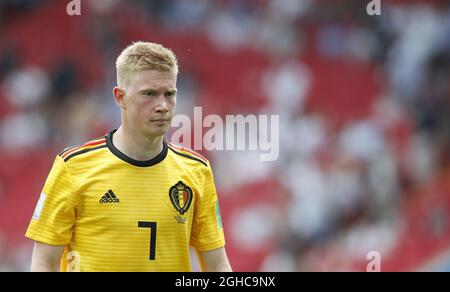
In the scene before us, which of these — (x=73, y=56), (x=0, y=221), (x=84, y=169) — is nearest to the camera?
(x=84, y=169)

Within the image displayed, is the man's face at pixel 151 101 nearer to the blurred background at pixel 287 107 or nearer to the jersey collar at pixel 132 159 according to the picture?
the jersey collar at pixel 132 159

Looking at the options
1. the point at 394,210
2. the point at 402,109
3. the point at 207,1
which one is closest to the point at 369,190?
the point at 394,210

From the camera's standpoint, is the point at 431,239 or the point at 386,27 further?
the point at 386,27

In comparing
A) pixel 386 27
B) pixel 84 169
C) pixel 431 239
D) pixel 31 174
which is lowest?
pixel 84 169

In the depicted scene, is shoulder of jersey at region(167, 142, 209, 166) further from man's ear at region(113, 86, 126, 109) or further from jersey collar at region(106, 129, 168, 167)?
man's ear at region(113, 86, 126, 109)

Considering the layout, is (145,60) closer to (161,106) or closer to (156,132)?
(161,106)

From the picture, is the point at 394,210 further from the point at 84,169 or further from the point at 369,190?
the point at 84,169

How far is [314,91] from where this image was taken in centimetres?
1266

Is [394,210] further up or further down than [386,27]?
further down

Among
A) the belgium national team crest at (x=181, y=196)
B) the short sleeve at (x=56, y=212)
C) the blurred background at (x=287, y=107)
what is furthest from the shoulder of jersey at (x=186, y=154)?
the blurred background at (x=287, y=107)

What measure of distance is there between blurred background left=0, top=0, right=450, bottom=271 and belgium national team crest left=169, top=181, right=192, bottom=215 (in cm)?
684

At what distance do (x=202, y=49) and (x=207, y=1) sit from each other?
706 mm

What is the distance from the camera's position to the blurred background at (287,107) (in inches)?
448

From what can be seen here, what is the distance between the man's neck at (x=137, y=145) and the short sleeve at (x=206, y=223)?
1.03 ft
